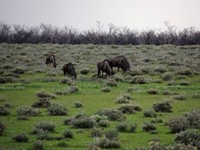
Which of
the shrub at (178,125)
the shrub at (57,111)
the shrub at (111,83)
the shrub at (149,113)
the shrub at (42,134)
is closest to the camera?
the shrub at (42,134)

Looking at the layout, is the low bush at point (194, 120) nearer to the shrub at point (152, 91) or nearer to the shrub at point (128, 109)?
the shrub at point (128, 109)

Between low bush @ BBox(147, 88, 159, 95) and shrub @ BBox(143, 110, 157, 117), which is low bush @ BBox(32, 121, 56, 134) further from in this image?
low bush @ BBox(147, 88, 159, 95)

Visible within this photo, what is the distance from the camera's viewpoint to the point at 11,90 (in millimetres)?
29938

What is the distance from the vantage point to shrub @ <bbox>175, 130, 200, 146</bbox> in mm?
13895

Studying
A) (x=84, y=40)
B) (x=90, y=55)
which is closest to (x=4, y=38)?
(x=84, y=40)

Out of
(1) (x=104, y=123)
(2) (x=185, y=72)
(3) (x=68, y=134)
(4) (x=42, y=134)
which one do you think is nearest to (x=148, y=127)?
(1) (x=104, y=123)

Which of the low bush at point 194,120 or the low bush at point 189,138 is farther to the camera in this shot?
the low bush at point 194,120

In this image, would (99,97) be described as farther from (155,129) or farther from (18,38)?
(18,38)

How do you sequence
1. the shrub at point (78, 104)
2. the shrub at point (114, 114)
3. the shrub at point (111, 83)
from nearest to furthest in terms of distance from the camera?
the shrub at point (114, 114) → the shrub at point (78, 104) → the shrub at point (111, 83)

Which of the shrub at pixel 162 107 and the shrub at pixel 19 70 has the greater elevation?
the shrub at pixel 19 70

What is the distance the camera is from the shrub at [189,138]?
45.6ft

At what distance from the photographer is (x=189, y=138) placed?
46.4 ft

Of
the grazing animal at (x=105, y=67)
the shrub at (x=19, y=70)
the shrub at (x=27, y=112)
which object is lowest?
the shrub at (x=27, y=112)

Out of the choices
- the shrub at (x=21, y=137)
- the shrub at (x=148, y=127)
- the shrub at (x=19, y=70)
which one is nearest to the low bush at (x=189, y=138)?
the shrub at (x=148, y=127)
